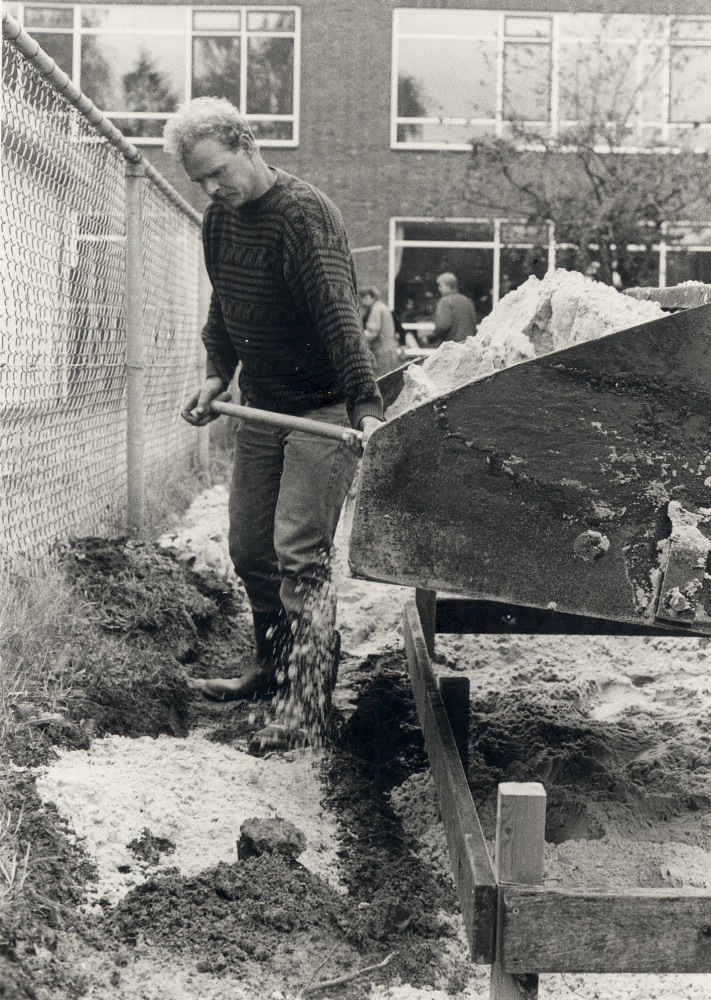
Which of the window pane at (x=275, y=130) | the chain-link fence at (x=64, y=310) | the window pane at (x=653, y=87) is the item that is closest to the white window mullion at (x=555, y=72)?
the window pane at (x=653, y=87)

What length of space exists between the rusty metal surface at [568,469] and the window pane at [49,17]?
1613cm

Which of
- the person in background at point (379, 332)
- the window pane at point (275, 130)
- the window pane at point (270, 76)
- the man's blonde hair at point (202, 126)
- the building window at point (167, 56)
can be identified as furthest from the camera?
the window pane at point (275, 130)

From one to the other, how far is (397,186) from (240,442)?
16.3 meters

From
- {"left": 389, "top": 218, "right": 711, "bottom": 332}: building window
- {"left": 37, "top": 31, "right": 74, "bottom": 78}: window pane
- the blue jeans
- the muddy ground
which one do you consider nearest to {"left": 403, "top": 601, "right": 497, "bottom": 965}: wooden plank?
the muddy ground

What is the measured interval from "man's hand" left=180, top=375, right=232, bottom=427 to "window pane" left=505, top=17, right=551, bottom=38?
15.1 metres

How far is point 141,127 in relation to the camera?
1795 centimetres

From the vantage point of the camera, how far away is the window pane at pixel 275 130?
1831 cm

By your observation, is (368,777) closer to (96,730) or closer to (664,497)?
(96,730)

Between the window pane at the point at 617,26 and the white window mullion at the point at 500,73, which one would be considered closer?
the window pane at the point at 617,26

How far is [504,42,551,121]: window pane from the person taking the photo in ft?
56.5

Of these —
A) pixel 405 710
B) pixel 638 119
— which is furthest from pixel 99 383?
pixel 638 119

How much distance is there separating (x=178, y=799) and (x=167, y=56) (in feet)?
54.9

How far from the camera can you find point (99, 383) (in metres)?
5.34

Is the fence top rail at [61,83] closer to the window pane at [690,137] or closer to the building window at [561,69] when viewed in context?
the building window at [561,69]
